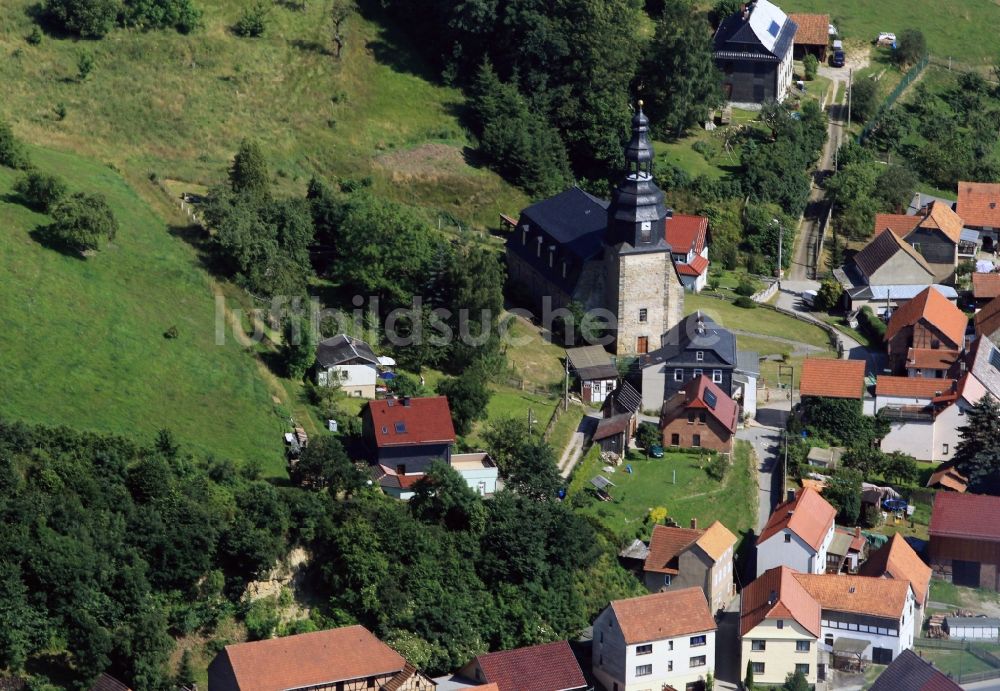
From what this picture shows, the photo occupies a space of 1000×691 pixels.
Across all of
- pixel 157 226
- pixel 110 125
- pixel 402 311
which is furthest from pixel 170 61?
pixel 402 311

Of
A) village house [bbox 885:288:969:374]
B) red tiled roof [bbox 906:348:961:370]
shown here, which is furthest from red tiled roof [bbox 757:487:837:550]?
village house [bbox 885:288:969:374]

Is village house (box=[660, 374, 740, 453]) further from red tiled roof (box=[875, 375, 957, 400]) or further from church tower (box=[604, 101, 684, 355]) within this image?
red tiled roof (box=[875, 375, 957, 400])

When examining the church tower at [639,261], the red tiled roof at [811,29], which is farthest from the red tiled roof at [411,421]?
the red tiled roof at [811,29]

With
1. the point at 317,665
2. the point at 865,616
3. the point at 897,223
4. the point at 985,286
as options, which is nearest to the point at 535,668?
the point at 317,665

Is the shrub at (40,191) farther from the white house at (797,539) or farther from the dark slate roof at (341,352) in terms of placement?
the white house at (797,539)

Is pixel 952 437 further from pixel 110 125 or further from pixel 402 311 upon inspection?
pixel 110 125

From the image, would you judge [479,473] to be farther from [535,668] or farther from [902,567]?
[902,567]
